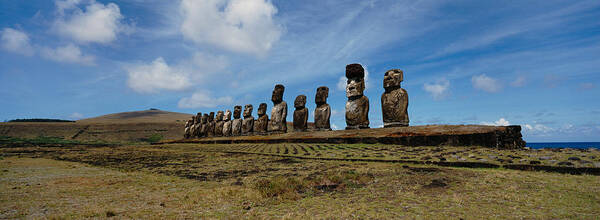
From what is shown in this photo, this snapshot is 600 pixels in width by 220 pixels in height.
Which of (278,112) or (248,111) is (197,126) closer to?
(248,111)

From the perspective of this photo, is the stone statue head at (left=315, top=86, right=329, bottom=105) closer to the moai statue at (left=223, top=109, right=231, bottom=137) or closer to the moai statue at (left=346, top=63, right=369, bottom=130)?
the moai statue at (left=346, top=63, right=369, bottom=130)

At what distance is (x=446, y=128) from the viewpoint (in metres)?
10.2

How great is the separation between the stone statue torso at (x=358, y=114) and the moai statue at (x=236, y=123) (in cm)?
1340

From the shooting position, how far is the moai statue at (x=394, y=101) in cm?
1388

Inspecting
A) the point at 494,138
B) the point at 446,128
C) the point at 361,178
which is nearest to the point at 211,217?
the point at 361,178

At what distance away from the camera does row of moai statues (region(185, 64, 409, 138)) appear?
46.0 ft

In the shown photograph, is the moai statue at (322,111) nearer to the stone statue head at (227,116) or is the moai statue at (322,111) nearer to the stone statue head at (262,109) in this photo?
the stone statue head at (262,109)

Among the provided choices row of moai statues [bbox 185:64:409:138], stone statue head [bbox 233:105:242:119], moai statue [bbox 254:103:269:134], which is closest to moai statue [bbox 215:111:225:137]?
row of moai statues [bbox 185:64:409:138]

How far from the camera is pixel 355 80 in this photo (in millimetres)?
16406

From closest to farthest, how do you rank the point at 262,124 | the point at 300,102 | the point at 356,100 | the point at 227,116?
the point at 356,100 < the point at 300,102 < the point at 262,124 < the point at 227,116

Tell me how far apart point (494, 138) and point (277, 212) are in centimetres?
788

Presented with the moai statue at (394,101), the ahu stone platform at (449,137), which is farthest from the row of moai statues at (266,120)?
the ahu stone platform at (449,137)

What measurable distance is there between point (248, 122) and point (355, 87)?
11924 millimetres

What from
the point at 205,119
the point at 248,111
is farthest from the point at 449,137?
the point at 205,119
